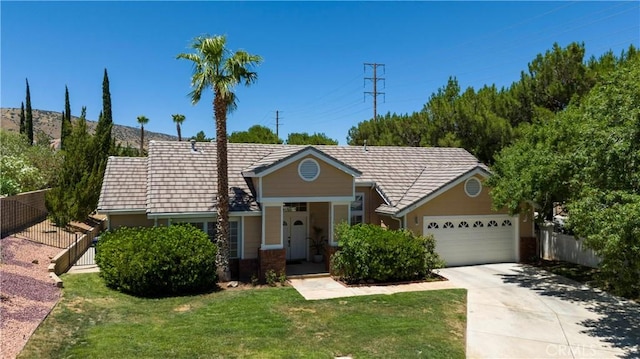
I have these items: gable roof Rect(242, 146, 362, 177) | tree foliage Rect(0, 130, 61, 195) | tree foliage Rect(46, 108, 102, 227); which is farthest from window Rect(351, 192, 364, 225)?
tree foliage Rect(0, 130, 61, 195)

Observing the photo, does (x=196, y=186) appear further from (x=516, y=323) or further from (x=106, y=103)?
(x=106, y=103)

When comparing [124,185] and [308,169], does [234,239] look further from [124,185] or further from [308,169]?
[124,185]

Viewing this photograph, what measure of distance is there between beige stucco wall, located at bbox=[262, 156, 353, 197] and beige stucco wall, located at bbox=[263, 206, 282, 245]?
587 millimetres

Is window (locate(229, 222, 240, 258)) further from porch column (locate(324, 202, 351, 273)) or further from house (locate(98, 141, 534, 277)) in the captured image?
porch column (locate(324, 202, 351, 273))

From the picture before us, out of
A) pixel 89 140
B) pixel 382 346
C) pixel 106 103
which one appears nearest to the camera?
pixel 382 346

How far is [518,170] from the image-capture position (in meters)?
17.0

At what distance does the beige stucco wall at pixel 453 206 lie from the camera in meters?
19.1

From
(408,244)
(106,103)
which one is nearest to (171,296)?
(408,244)

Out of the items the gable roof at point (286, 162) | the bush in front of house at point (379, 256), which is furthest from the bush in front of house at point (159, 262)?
the bush in front of house at point (379, 256)

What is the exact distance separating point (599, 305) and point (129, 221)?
16.6 m

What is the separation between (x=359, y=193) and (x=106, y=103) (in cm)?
3741

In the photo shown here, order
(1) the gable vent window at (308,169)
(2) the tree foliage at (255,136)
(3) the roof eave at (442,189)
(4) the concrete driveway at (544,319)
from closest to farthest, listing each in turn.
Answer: (4) the concrete driveway at (544,319)
(1) the gable vent window at (308,169)
(3) the roof eave at (442,189)
(2) the tree foliage at (255,136)

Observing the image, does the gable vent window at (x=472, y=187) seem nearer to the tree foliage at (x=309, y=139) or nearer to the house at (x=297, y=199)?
the house at (x=297, y=199)

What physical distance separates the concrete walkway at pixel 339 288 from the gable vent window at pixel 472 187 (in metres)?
4.80
